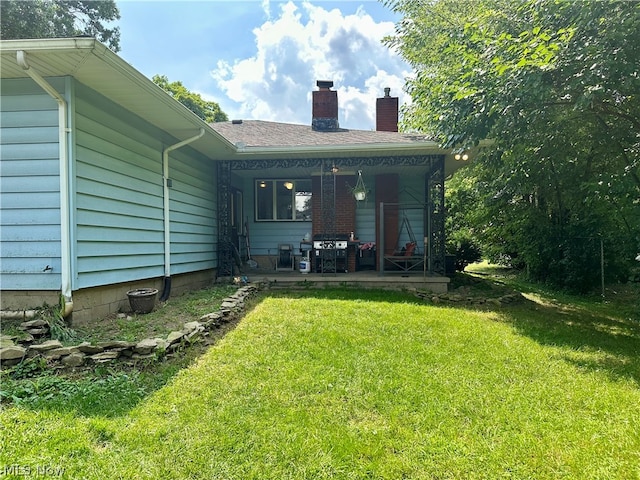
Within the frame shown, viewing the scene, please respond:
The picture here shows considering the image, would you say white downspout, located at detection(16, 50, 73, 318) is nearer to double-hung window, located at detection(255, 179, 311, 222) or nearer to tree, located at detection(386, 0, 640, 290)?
tree, located at detection(386, 0, 640, 290)

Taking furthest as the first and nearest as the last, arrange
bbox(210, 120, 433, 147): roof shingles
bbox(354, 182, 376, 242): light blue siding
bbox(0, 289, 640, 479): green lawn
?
1. bbox(354, 182, 376, 242): light blue siding
2. bbox(210, 120, 433, 147): roof shingles
3. bbox(0, 289, 640, 479): green lawn

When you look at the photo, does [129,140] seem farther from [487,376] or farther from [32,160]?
[487,376]

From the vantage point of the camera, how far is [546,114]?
4.62 meters

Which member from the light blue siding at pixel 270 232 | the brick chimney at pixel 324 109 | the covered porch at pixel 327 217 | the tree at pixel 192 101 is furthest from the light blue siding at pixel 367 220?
the tree at pixel 192 101

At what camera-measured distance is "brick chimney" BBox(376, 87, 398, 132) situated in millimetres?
10594

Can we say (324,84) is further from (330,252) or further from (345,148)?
(330,252)

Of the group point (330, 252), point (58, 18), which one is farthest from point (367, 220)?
point (58, 18)

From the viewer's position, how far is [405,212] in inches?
338

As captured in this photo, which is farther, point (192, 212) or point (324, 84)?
point (324, 84)

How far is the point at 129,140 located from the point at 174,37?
4.23 metres

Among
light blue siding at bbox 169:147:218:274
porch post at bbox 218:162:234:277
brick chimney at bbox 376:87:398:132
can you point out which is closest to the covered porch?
porch post at bbox 218:162:234:277

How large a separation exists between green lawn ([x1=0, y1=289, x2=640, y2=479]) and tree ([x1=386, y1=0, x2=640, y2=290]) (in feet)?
9.80

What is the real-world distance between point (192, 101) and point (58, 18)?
771cm

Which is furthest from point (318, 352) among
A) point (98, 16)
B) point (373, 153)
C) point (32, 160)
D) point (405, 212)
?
point (98, 16)
